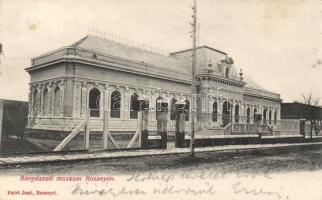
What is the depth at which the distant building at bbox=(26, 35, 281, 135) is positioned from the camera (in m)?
19.9

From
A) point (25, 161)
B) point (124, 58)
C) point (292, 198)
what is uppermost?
point (124, 58)

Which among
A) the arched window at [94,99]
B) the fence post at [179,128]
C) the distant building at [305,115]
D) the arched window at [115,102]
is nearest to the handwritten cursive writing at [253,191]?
the fence post at [179,128]

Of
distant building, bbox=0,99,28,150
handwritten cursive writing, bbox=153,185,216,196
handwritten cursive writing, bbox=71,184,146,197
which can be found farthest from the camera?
distant building, bbox=0,99,28,150

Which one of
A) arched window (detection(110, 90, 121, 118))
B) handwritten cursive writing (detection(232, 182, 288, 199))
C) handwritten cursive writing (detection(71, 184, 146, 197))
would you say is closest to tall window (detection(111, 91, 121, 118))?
arched window (detection(110, 90, 121, 118))

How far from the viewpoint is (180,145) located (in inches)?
545

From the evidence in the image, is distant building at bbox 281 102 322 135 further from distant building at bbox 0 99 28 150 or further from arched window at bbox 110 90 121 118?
distant building at bbox 0 99 28 150

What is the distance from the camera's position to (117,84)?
912 inches

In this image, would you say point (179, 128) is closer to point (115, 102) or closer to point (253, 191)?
point (253, 191)

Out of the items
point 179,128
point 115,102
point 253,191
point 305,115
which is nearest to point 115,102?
point 115,102

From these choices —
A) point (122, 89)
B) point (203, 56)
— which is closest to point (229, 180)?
point (122, 89)

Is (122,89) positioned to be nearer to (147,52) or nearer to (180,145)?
(147,52)

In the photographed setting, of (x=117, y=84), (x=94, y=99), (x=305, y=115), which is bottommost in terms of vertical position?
(x=305, y=115)

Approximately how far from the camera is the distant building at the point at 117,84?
19906mm

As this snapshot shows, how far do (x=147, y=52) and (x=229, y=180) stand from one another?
21.6 m
